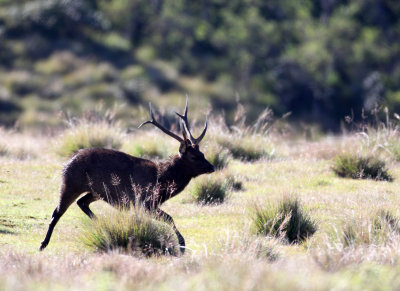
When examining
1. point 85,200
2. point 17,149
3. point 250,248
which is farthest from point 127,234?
point 17,149

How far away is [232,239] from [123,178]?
2.31 m

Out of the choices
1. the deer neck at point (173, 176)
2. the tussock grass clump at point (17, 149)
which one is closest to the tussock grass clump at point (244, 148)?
the tussock grass clump at point (17, 149)

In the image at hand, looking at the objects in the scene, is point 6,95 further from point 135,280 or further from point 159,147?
point 135,280

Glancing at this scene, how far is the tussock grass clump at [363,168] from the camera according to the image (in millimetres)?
15062

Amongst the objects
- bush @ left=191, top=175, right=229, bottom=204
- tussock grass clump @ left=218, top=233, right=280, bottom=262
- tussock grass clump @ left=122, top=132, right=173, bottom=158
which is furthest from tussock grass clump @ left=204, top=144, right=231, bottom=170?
tussock grass clump @ left=218, top=233, right=280, bottom=262

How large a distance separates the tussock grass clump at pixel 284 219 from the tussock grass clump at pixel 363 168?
447cm

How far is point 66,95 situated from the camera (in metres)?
38.0

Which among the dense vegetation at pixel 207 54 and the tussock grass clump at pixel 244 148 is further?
the dense vegetation at pixel 207 54

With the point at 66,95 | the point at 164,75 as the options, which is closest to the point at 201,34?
the point at 164,75

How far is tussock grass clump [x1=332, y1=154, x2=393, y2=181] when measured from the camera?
49.4 ft

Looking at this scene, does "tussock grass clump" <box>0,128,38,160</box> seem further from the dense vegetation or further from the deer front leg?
the dense vegetation

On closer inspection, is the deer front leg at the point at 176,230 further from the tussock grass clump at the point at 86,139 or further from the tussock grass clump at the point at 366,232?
the tussock grass clump at the point at 86,139

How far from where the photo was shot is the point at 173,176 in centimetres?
1123

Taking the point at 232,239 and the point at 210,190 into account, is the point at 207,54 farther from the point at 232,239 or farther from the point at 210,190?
the point at 232,239
